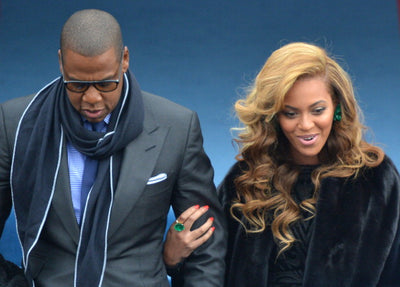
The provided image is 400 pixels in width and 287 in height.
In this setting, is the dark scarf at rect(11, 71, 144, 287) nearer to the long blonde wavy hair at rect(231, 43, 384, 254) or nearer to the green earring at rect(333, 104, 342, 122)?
the long blonde wavy hair at rect(231, 43, 384, 254)

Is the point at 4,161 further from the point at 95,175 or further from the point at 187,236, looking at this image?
the point at 187,236

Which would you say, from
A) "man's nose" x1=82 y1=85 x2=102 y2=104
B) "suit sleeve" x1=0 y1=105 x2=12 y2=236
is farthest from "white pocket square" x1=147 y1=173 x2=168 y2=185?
"suit sleeve" x1=0 y1=105 x2=12 y2=236

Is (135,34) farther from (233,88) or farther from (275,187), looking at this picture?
(275,187)

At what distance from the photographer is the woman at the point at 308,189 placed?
3211 millimetres

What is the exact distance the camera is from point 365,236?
3.24 m

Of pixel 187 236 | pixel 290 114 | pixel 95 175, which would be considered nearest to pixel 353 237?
pixel 290 114

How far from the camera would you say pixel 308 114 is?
125 inches

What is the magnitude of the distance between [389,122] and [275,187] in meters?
1.78

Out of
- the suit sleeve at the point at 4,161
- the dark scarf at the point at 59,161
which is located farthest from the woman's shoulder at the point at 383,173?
the suit sleeve at the point at 4,161

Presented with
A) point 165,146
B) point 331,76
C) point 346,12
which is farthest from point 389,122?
point 165,146

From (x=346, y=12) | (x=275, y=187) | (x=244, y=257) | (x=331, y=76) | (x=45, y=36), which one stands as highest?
(x=346, y=12)

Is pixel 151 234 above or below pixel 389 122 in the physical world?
below

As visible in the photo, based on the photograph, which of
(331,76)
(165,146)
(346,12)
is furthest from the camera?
(346,12)

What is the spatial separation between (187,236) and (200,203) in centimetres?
13
